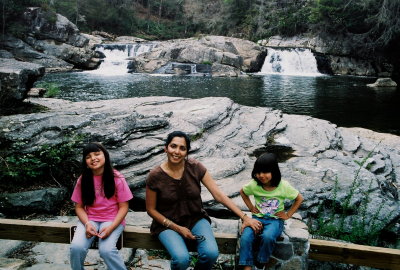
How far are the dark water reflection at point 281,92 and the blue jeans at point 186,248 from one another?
45.0 feet

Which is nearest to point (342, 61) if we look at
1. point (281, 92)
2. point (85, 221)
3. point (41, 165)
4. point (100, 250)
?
point (281, 92)

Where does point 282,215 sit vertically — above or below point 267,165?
below

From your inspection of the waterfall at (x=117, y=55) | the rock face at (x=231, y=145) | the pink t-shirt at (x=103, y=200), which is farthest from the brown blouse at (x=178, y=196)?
the waterfall at (x=117, y=55)

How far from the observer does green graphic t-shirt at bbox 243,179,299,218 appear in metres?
3.09

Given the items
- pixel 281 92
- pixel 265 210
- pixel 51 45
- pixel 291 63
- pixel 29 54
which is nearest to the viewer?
pixel 265 210

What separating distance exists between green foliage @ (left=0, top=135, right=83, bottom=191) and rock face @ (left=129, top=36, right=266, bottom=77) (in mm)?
25629

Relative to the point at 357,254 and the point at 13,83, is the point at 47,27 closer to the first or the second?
the point at 13,83

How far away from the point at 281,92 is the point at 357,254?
20.0 m

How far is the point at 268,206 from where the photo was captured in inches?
122

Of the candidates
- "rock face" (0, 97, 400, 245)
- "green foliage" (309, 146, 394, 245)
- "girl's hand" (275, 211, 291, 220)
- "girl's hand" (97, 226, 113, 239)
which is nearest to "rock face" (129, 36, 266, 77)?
"rock face" (0, 97, 400, 245)

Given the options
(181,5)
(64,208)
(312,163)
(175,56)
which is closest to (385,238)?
(312,163)

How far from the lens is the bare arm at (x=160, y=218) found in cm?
296

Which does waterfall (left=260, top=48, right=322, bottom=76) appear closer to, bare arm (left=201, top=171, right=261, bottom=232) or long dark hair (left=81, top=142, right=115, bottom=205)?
bare arm (left=201, top=171, right=261, bottom=232)

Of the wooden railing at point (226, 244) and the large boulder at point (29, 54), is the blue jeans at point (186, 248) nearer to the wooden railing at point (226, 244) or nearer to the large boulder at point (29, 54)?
the wooden railing at point (226, 244)
